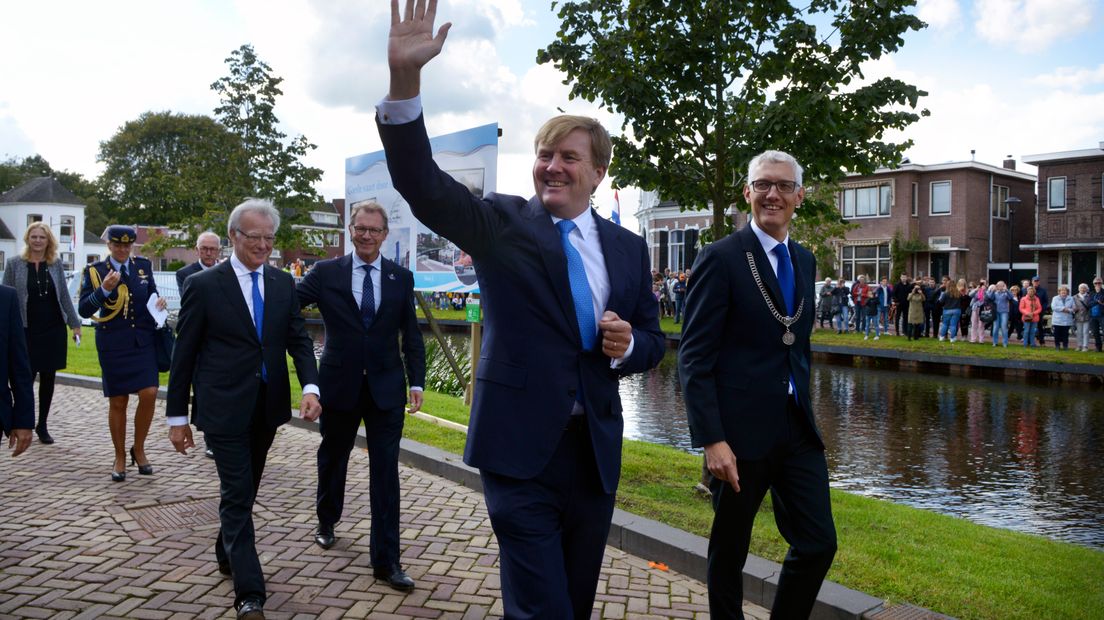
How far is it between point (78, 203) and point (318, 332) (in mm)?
54471

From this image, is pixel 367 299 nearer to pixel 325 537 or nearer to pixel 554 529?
pixel 325 537

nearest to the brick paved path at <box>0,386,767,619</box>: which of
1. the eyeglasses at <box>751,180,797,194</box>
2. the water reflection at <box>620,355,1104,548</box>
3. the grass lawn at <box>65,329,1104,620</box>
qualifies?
Answer: the grass lawn at <box>65,329,1104,620</box>

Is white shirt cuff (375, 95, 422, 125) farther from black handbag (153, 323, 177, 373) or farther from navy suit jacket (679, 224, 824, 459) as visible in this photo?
black handbag (153, 323, 177, 373)

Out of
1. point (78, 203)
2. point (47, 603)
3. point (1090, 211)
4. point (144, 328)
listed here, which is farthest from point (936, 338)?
point (78, 203)

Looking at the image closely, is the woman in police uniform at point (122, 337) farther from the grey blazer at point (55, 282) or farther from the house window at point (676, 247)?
the house window at point (676, 247)

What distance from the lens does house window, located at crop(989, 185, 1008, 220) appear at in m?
42.5

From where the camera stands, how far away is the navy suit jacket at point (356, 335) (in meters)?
4.88

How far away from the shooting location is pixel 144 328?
721 centimetres

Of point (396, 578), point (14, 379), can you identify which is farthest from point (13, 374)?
point (396, 578)

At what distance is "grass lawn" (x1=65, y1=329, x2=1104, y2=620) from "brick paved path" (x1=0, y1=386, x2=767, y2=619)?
0.65 metres

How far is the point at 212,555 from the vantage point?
16.2 ft

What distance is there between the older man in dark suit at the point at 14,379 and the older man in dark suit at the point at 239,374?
26.4 inches

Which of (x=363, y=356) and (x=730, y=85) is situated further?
(x=730, y=85)

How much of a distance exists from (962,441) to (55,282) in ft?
32.8
